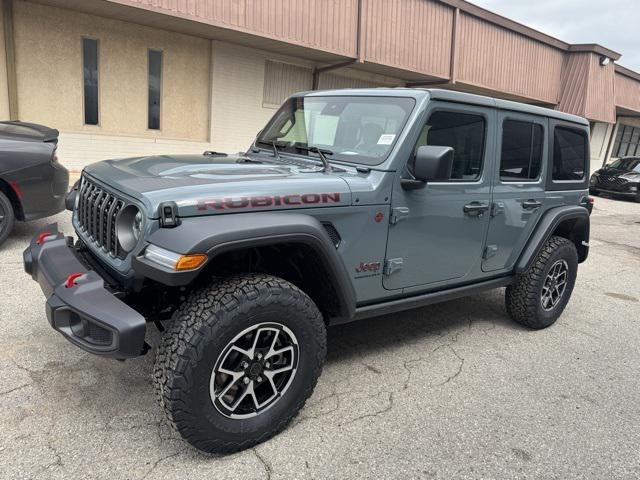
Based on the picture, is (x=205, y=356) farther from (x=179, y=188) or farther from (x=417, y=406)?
(x=417, y=406)

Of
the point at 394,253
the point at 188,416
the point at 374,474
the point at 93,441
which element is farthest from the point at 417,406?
the point at 93,441

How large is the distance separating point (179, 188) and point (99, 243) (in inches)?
29.3

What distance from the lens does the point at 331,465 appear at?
2.45 m

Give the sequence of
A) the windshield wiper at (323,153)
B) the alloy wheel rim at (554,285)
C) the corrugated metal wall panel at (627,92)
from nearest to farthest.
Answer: the windshield wiper at (323,153)
the alloy wheel rim at (554,285)
the corrugated metal wall panel at (627,92)

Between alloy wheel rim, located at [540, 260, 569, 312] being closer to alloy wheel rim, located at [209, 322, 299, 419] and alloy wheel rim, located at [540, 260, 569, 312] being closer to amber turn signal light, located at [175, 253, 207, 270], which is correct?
alloy wheel rim, located at [209, 322, 299, 419]

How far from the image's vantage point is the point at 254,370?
8.14 feet

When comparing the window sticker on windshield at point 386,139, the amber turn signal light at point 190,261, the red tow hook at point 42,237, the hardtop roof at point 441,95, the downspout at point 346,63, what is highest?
the downspout at point 346,63

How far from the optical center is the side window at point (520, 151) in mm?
3779

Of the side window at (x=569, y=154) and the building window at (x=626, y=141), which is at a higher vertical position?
the building window at (x=626, y=141)

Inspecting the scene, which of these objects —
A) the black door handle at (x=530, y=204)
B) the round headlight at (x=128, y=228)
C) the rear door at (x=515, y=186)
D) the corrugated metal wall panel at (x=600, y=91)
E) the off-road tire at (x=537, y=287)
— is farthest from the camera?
the corrugated metal wall panel at (x=600, y=91)

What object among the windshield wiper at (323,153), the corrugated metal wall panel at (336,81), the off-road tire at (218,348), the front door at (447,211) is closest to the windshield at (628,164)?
the corrugated metal wall panel at (336,81)

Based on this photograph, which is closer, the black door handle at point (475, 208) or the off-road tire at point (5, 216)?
the black door handle at point (475, 208)

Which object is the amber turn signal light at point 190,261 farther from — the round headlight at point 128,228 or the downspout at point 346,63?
the downspout at point 346,63

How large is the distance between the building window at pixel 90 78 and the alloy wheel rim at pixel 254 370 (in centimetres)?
908
